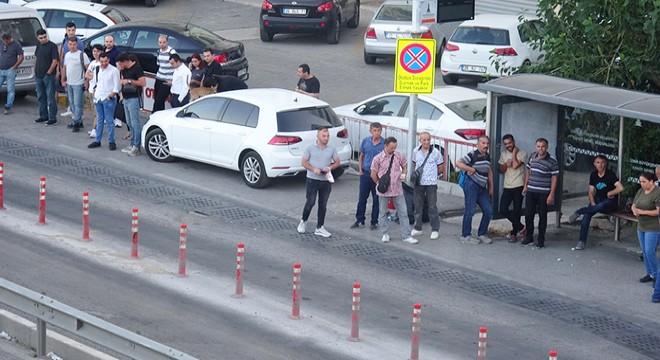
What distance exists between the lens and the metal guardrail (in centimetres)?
1020

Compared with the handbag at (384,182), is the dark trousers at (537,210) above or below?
below

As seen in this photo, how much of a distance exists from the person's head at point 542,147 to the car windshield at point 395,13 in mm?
13328

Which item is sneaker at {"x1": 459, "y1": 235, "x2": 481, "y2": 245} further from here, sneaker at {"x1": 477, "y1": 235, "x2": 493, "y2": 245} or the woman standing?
the woman standing

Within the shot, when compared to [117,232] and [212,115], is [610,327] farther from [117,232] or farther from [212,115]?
[212,115]

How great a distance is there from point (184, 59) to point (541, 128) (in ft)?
30.4

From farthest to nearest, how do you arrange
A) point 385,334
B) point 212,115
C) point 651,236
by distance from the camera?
point 212,115 → point 651,236 → point 385,334

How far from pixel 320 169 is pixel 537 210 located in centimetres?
310

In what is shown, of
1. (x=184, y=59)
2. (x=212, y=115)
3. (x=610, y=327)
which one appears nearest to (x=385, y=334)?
(x=610, y=327)

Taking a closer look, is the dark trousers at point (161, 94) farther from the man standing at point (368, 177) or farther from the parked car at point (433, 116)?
the man standing at point (368, 177)

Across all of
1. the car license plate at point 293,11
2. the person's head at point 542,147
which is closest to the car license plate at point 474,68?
the car license plate at point 293,11

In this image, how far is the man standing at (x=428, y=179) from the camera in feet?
58.7

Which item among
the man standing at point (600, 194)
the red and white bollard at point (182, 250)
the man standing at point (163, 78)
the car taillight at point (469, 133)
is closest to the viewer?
the red and white bollard at point (182, 250)

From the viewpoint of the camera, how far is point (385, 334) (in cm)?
1369

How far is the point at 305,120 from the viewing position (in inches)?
795
